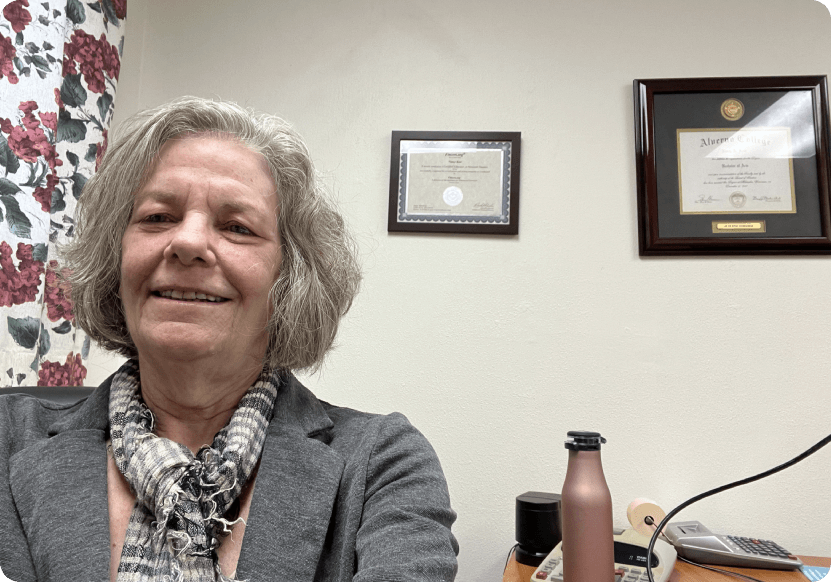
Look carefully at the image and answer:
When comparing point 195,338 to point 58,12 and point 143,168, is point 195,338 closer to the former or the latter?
point 143,168

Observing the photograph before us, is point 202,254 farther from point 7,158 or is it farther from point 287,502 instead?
point 7,158

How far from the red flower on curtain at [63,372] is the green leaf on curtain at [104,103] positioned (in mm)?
617

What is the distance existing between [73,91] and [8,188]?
359 millimetres

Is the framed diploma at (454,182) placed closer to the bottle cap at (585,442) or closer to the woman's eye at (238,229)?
the woman's eye at (238,229)

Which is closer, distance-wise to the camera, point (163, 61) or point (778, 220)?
point (778, 220)

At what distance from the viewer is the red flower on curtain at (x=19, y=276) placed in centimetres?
112

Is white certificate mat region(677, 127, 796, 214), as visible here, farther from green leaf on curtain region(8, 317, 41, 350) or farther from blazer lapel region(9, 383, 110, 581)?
green leaf on curtain region(8, 317, 41, 350)

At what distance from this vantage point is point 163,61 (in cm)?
188

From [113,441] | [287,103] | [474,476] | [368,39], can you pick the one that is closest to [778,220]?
[474,476]

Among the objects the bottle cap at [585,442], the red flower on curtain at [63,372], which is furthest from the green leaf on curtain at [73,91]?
the bottle cap at [585,442]

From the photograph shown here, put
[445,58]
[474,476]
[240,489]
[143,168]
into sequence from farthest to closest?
1. [445,58]
2. [474,476]
3. [143,168]
4. [240,489]

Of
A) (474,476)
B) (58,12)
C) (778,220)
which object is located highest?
(58,12)

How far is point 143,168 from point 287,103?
0.99 m

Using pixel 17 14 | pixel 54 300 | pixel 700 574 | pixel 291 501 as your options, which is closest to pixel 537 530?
pixel 700 574
